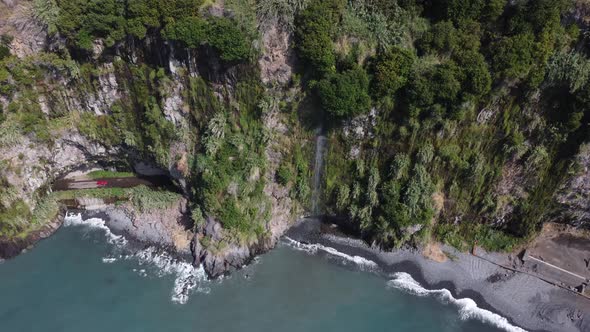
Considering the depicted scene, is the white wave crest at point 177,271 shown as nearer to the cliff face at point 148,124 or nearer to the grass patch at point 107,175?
the cliff face at point 148,124

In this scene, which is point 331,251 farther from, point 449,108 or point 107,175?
point 107,175

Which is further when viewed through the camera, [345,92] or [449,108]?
[449,108]

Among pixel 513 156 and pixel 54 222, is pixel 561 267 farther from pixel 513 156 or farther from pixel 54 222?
pixel 54 222

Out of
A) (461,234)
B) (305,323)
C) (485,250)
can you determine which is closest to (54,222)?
(305,323)

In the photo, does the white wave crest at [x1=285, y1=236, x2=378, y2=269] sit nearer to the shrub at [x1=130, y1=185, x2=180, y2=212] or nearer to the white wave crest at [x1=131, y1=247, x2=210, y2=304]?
the white wave crest at [x1=131, y1=247, x2=210, y2=304]

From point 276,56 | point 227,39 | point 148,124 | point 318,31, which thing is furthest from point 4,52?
point 318,31

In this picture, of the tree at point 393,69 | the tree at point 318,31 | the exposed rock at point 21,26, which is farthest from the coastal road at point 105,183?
the tree at point 393,69
